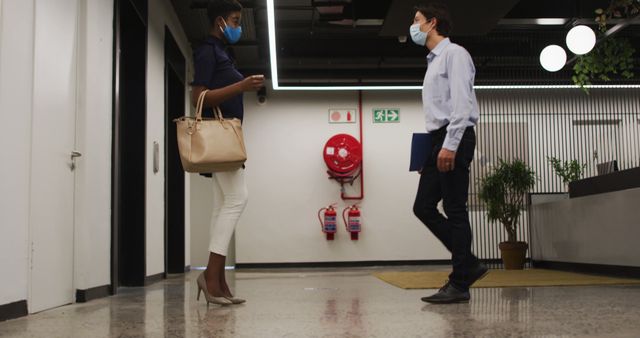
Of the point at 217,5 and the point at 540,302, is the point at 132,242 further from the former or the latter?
the point at 540,302

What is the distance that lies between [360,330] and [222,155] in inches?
39.5

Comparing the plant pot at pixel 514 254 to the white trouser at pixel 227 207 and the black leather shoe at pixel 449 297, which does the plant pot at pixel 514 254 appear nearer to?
the black leather shoe at pixel 449 297

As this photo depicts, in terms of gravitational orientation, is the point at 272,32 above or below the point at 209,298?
above

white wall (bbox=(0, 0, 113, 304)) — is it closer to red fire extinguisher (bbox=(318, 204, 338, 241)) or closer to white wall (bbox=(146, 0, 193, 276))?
white wall (bbox=(146, 0, 193, 276))

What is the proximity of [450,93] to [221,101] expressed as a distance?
1.04 meters

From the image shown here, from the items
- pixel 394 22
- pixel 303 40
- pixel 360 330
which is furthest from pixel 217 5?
pixel 303 40

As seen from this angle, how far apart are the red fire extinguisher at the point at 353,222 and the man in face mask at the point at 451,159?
5.68 metres

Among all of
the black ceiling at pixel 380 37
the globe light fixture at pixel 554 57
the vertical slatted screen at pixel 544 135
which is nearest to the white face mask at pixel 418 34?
the black ceiling at pixel 380 37

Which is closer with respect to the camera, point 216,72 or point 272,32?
point 216,72

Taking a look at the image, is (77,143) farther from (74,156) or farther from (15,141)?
(15,141)

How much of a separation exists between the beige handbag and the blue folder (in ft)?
2.70

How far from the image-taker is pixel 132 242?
4945 mm

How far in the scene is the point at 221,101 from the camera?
2877mm

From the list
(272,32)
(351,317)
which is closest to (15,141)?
Result: (351,317)
